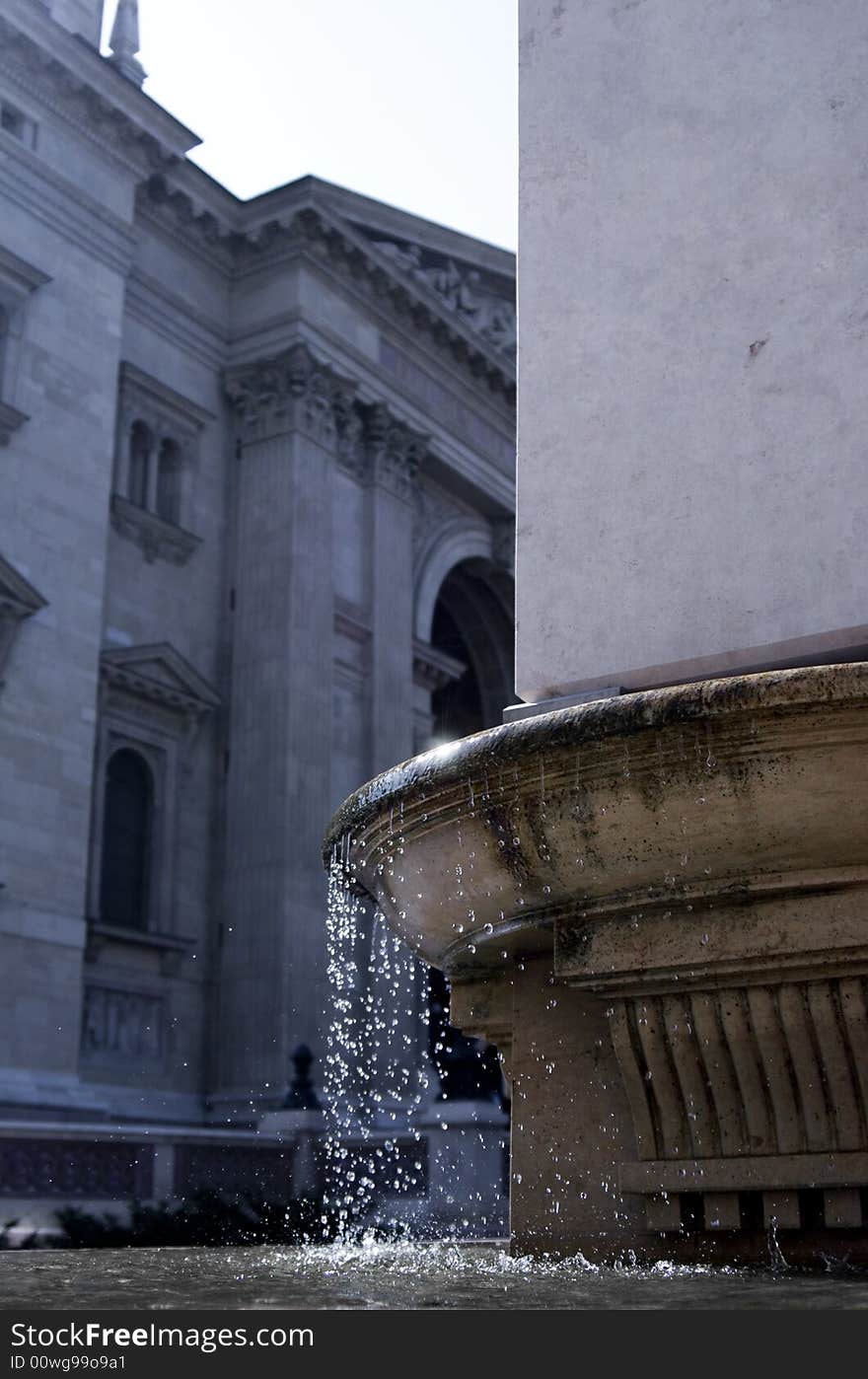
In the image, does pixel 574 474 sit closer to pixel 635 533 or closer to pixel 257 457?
pixel 635 533

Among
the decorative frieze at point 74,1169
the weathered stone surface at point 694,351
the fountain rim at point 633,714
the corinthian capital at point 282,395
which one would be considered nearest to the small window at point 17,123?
the corinthian capital at point 282,395

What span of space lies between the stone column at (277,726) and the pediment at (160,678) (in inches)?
32.1

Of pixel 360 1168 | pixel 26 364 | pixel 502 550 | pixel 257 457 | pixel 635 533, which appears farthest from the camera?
pixel 502 550

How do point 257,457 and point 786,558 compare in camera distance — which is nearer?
point 786,558

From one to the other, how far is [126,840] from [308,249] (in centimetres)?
1054

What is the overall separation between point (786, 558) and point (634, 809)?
1040 mm

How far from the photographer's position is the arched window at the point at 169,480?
24469mm


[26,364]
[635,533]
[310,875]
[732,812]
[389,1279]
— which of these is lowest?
[389,1279]

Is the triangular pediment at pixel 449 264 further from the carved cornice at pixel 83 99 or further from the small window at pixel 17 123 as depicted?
the small window at pixel 17 123

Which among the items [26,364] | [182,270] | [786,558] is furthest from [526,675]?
[182,270]

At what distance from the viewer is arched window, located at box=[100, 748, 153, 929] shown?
72.0 ft

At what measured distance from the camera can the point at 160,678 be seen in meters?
23.0

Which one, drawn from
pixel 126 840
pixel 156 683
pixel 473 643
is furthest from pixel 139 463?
Result: pixel 473 643

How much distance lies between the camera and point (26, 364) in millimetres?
21109
